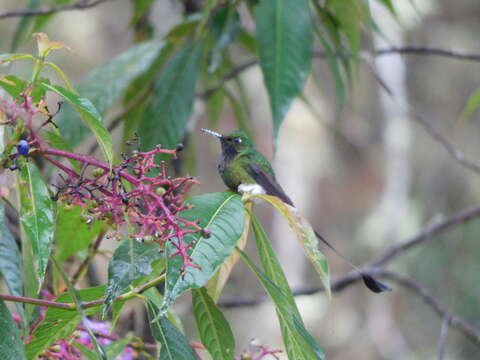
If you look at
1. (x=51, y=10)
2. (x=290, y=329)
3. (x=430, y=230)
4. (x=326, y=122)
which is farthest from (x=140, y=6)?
(x=326, y=122)

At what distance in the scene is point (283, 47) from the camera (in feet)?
8.04

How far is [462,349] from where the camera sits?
8375 millimetres

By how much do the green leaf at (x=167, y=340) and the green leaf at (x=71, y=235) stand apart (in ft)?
1.76

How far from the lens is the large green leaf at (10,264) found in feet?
4.66

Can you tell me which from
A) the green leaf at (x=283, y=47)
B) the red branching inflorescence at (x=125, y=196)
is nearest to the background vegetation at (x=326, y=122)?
the green leaf at (x=283, y=47)

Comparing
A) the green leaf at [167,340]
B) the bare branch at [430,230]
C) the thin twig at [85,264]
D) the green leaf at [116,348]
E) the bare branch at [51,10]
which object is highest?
the bare branch at [51,10]

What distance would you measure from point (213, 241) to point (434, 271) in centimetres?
819

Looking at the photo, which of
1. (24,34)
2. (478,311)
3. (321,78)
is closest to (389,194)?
(478,311)

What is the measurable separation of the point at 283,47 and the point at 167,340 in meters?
1.24

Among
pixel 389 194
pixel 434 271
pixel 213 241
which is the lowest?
Answer: pixel 434 271

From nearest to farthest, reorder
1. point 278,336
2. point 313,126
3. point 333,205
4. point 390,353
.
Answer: point 390,353 < point 278,336 < point 313,126 < point 333,205

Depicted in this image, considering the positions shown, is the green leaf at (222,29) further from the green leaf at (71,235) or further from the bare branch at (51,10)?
the green leaf at (71,235)

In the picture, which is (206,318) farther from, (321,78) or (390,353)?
(321,78)

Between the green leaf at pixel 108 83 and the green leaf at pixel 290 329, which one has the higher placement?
the green leaf at pixel 108 83
